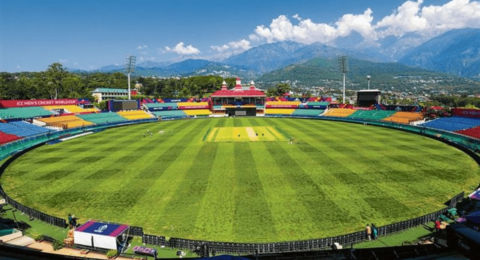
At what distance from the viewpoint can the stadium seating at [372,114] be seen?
73931 millimetres

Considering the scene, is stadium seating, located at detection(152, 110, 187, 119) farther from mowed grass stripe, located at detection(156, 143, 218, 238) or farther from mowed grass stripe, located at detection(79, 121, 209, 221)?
mowed grass stripe, located at detection(156, 143, 218, 238)

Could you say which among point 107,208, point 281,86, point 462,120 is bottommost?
point 107,208


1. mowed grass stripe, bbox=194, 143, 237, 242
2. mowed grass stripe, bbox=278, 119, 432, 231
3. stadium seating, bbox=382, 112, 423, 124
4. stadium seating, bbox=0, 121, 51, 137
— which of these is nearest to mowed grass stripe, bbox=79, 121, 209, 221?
mowed grass stripe, bbox=194, 143, 237, 242

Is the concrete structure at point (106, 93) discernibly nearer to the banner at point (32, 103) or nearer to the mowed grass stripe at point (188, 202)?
the banner at point (32, 103)

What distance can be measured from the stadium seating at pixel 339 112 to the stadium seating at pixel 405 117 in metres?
15.1

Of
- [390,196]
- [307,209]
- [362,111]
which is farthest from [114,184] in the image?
[362,111]

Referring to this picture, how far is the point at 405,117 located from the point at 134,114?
248ft

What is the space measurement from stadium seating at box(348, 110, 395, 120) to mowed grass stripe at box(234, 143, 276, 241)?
181 ft

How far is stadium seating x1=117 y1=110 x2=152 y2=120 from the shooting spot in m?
85.3

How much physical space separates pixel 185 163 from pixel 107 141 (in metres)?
23.4

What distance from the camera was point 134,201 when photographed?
22.6m

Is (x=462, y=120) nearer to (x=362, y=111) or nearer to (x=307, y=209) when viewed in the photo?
(x=362, y=111)

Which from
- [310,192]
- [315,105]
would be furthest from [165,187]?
[315,105]

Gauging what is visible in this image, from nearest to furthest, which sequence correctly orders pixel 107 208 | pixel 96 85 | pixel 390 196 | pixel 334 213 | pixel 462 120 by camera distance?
1. pixel 334 213
2. pixel 107 208
3. pixel 390 196
4. pixel 462 120
5. pixel 96 85
